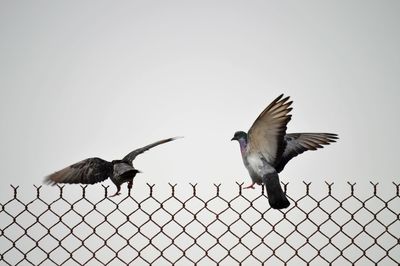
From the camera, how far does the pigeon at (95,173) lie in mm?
3488

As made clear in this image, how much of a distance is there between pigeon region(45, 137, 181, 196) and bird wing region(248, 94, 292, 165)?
63cm

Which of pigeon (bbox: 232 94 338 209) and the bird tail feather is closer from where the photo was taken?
the bird tail feather

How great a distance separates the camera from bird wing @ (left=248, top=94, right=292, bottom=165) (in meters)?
3.46

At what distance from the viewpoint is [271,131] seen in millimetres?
3582

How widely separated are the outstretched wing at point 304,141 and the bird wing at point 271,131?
0.36m

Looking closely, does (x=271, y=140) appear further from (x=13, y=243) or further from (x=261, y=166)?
(x=13, y=243)

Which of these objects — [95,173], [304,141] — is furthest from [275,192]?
[95,173]

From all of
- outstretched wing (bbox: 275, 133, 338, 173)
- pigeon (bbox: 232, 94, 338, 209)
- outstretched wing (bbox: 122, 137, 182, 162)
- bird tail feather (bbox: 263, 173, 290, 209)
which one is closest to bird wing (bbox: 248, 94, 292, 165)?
pigeon (bbox: 232, 94, 338, 209)

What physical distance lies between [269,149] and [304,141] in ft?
2.49

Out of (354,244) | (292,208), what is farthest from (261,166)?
(354,244)

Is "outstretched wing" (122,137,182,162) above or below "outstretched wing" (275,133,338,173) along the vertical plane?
above

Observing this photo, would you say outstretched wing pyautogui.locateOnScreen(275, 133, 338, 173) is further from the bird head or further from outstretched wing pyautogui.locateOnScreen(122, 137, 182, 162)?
outstretched wing pyautogui.locateOnScreen(122, 137, 182, 162)

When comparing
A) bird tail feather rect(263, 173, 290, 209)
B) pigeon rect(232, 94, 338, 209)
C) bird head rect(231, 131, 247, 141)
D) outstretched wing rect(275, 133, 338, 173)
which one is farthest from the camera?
outstretched wing rect(275, 133, 338, 173)

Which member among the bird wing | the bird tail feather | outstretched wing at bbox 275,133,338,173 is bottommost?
the bird tail feather
